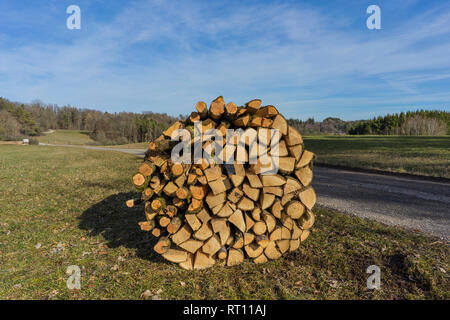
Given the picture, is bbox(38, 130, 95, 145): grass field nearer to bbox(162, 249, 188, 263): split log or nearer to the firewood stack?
the firewood stack

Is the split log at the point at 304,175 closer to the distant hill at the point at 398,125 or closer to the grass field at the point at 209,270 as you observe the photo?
the grass field at the point at 209,270

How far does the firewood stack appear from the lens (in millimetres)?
3701

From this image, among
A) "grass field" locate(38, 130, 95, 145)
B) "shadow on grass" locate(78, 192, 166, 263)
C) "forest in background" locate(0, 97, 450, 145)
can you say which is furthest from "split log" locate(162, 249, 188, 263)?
"grass field" locate(38, 130, 95, 145)

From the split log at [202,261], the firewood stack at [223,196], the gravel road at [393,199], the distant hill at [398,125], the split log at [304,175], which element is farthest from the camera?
the distant hill at [398,125]

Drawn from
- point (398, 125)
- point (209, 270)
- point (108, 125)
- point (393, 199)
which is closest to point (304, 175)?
point (209, 270)

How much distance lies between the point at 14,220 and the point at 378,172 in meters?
14.0

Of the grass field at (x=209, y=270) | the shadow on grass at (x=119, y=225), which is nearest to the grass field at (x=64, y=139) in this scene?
the shadow on grass at (x=119, y=225)

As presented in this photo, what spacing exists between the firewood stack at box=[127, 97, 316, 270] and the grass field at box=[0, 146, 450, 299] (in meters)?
0.36

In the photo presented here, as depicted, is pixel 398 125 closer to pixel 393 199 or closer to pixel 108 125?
pixel 393 199

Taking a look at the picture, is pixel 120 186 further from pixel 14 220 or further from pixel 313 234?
pixel 313 234

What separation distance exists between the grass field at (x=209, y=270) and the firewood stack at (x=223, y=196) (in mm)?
362

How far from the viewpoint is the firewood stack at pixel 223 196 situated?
12.1ft

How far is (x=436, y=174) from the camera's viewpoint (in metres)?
10.7
